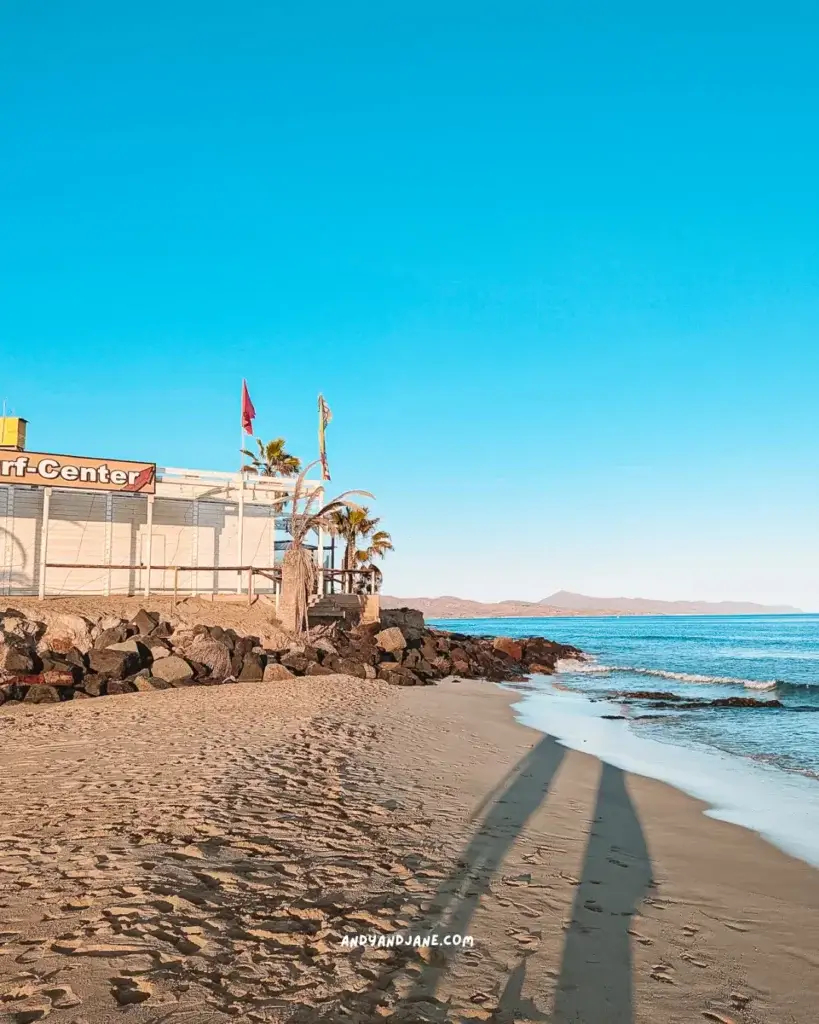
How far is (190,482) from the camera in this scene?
2572 centimetres

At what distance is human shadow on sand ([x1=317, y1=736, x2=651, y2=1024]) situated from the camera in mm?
3867

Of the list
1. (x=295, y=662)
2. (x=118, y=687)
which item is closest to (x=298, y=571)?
(x=295, y=662)

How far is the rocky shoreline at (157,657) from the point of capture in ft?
53.8

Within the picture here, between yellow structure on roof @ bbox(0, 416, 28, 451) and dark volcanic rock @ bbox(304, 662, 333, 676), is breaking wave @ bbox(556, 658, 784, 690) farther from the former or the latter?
yellow structure on roof @ bbox(0, 416, 28, 451)

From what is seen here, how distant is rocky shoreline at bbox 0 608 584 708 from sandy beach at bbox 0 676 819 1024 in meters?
6.62

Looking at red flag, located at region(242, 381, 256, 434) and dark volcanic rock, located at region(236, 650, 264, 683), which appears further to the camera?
red flag, located at region(242, 381, 256, 434)

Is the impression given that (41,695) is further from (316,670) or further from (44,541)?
(44,541)

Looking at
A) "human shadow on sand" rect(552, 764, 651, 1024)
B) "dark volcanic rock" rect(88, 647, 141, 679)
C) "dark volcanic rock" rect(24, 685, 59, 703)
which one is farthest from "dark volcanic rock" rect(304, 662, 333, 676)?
"human shadow on sand" rect(552, 764, 651, 1024)

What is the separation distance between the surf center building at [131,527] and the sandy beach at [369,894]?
565 inches

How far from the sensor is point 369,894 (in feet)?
17.0

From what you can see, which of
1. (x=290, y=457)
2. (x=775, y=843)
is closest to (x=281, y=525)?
(x=290, y=457)

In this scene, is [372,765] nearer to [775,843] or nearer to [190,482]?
[775,843]

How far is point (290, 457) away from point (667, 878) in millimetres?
38689

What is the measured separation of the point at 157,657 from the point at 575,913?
52.4 feet
